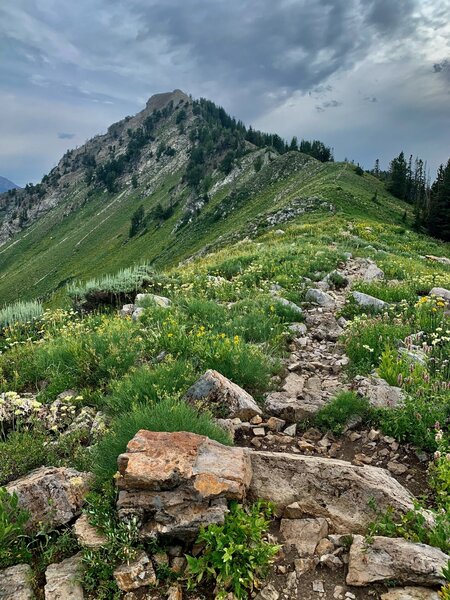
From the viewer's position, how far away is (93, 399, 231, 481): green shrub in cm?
400

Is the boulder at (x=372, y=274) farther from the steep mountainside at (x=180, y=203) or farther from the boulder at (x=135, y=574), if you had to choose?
the steep mountainside at (x=180, y=203)

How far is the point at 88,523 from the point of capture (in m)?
3.41

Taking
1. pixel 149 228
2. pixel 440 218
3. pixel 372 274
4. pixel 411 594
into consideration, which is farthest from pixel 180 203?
pixel 411 594

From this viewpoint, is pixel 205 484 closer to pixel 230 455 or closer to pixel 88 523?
pixel 230 455

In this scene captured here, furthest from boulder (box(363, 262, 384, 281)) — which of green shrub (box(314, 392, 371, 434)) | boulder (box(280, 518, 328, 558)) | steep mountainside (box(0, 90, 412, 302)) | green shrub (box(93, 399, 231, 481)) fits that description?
steep mountainside (box(0, 90, 412, 302))

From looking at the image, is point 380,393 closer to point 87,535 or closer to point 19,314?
point 87,535

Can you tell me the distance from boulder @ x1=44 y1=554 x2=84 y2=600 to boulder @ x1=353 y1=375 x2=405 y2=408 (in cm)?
390

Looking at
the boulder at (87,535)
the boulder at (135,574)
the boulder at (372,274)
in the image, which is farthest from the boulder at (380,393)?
the boulder at (372,274)

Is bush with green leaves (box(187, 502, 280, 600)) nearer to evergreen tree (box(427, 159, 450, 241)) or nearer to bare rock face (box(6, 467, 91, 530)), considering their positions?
bare rock face (box(6, 467, 91, 530))

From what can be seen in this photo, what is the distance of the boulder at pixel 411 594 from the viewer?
9.59 ft

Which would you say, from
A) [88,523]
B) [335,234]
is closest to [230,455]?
[88,523]

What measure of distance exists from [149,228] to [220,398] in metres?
113

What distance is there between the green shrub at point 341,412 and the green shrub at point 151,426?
1555 mm

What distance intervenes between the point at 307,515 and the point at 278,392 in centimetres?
236
